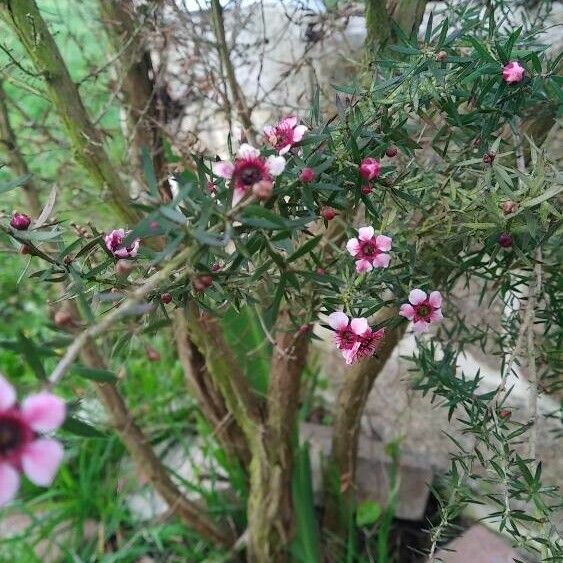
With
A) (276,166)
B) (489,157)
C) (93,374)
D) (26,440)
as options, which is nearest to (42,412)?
(26,440)

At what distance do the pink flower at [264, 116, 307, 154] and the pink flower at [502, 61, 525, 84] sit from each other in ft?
0.63

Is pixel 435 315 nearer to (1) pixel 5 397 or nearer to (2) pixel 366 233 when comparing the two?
(2) pixel 366 233

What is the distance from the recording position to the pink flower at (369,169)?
0.55m

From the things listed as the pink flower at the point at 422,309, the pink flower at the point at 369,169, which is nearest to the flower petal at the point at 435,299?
the pink flower at the point at 422,309

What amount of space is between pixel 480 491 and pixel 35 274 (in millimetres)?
1083

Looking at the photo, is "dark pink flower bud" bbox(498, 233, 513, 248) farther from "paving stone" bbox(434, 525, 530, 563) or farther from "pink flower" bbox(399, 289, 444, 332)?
"paving stone" bbox(434, 525, 530, 563)

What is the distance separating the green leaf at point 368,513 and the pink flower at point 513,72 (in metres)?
1.04

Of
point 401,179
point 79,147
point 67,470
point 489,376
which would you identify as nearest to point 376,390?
point 489,376

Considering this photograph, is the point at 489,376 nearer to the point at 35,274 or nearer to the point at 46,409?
the point at 35,274

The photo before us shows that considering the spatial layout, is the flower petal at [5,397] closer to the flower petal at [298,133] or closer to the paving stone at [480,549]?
the flower petal at [298,133]

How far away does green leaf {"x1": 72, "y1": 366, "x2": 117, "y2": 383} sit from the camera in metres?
0.40

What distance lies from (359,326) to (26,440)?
1.06 feet

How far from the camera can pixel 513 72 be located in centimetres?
57

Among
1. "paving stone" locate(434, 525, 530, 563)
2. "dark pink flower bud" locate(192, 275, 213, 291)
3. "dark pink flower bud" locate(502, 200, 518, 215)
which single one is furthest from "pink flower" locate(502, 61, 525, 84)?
"paving stone" locate(434, 525, 530, 563)
